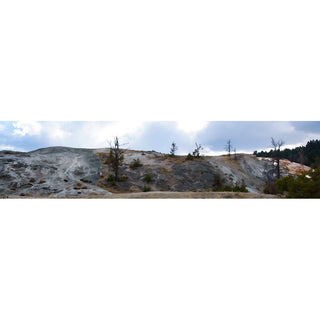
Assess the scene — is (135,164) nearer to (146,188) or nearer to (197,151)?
(146,188)

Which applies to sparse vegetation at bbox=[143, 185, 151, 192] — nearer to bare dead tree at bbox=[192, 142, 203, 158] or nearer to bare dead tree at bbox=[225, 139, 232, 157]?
bare dead tree at bbox=[192, 142, 203, 158]

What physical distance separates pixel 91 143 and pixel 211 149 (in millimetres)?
2479

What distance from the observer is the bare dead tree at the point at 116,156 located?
16.8 ft

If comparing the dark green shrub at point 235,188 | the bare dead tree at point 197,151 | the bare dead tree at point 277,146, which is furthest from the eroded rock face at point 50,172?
the bare dead tree at point 277,146

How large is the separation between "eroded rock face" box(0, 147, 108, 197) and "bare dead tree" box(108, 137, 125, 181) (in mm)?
334

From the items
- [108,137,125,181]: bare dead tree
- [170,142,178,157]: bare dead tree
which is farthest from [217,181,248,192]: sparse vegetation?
[108,137,125,181]: bare dead tree

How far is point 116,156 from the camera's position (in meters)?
5.41

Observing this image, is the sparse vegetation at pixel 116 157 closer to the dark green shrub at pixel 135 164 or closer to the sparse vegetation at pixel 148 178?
the dark green shrub at pixel 135 164

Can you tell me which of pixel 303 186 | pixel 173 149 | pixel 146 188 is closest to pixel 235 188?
pixel 303 186

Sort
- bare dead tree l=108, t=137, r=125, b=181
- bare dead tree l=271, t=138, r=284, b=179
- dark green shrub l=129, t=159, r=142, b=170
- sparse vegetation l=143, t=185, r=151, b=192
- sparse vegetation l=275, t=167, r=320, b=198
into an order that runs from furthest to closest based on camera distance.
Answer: dark green shrub l=129, t=159, r=142, b=170 < bare dead tree l=108, t=137, r=125, b=181 < sparse vegetation l=143, t=185, r=151, b=192 < bare dead tree l=271, t=138, r=284, b=179 < sparse vegetation l=275, t=167, r=320, b=198

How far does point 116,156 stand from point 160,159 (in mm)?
975

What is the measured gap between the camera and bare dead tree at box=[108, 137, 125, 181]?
512 cm
